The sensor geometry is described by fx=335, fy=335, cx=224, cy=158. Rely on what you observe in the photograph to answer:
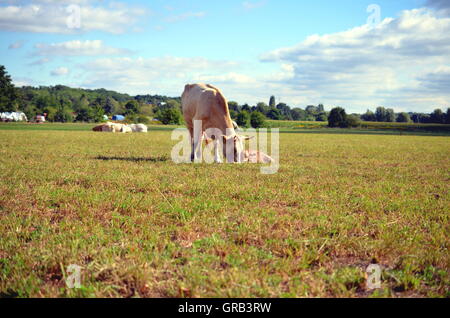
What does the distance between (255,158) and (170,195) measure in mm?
8030

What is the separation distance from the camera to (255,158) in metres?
Answer: 14.9

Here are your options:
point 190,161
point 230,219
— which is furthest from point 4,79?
point 230,219

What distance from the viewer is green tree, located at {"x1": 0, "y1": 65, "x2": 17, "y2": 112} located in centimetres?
9700

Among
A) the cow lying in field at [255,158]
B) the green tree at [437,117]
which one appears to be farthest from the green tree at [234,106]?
the cow lying in field at [255,158]

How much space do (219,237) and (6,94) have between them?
380 feet

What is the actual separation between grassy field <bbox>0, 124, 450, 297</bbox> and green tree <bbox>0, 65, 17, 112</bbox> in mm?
106561

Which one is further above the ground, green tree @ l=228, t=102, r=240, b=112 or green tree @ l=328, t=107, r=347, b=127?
green tree @ l=228, t=102, r=240, b=112

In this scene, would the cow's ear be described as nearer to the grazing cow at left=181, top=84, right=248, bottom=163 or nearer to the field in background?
the grazing cow at left=181, top=84, right=248, bottom=163

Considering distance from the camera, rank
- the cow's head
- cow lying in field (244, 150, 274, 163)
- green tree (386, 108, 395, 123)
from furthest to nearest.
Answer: green tree (386, 108, 395, 123) → cow lying in field (244, 150, 274, 163) → the cow's head

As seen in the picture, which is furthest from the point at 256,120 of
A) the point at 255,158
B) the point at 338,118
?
the point at 255,158

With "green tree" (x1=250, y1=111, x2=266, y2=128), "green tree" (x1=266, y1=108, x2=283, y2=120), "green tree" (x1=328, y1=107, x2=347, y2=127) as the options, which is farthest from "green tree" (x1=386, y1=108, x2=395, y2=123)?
"green tree" (x1=250, y1=111, x2=266, y2=128)

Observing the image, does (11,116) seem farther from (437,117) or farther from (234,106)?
(437,117)

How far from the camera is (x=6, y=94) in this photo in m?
98.9
